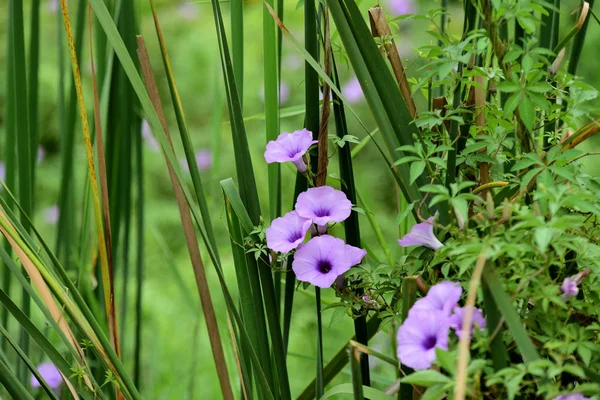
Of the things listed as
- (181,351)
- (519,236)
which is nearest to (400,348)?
(519,236)

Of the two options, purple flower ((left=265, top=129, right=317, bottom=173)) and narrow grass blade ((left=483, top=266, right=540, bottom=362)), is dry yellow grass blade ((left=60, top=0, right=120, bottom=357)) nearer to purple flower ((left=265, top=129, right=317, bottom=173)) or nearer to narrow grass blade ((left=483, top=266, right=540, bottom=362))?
purple flower ((left=265, top=129, right=317, bottom=173))

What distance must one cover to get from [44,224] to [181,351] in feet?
2.76

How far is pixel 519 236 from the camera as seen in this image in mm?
445

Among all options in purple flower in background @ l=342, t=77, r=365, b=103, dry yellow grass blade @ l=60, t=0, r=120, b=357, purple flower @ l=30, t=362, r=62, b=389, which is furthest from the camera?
purple flower in background @ l=342, t=77, r=365, b=103

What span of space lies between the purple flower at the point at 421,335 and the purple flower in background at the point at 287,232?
0.14 meters

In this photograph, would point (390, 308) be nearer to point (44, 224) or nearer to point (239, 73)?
point (239, 73)

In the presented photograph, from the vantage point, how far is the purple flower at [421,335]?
439 millimetres

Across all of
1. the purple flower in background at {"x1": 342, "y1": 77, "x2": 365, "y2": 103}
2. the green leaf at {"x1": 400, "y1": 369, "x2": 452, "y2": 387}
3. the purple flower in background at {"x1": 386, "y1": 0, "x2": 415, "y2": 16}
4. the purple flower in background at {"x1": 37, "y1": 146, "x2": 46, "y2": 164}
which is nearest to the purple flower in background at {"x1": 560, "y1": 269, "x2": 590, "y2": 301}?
the green leaf at {"x1": 400, "y1": 369, "x2": 452, "y2": 387}

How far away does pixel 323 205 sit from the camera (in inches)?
23.1

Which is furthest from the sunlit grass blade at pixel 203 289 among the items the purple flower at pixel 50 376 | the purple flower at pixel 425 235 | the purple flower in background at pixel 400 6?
the purple flower in background at pixel 400 6

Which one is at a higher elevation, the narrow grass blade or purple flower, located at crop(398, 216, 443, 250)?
purple flower, located at crop(398, 216, 443, 250)

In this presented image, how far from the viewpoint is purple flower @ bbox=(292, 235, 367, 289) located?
0.56 metres

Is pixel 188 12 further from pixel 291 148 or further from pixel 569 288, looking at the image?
pixel 569 288

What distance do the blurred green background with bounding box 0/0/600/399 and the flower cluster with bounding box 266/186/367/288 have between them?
0.73 m
